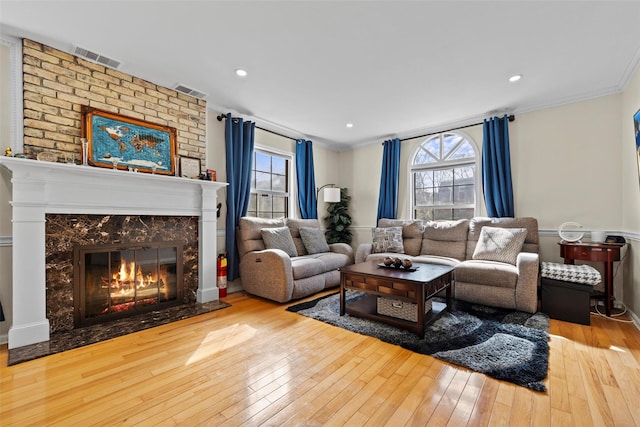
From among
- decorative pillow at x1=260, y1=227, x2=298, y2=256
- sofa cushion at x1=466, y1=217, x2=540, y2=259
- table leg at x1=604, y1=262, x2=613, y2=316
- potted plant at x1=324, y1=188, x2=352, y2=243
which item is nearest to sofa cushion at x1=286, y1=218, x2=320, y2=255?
decorative pillow at x1=260, y1=227, x2=298, y2=256

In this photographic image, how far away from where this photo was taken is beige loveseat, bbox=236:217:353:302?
3311 millimetres

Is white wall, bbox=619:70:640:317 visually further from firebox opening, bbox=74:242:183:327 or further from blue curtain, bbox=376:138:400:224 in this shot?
firebox opening, bbox=74:242:183:327

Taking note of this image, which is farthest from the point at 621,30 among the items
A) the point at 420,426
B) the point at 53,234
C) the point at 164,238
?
the point at 53,234

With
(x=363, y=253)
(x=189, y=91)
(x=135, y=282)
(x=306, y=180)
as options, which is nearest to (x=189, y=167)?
(x=189, y=91)

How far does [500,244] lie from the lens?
11.2 feet

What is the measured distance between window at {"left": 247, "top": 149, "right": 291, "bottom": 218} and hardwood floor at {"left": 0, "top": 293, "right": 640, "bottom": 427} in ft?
7.98

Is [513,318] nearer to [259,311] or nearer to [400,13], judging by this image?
[259,311]

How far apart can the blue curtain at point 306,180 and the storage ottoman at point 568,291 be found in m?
3.40

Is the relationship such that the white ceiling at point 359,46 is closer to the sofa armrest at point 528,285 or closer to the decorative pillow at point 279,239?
the decorative pillow at point 279,239

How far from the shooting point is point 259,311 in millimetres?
3094

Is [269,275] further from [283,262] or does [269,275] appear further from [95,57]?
[95,57]

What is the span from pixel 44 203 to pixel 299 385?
8.16ft

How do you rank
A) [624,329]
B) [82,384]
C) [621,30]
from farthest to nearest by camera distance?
[624,329] → [621,30] → [82,384]

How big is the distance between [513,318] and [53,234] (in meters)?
4.31
